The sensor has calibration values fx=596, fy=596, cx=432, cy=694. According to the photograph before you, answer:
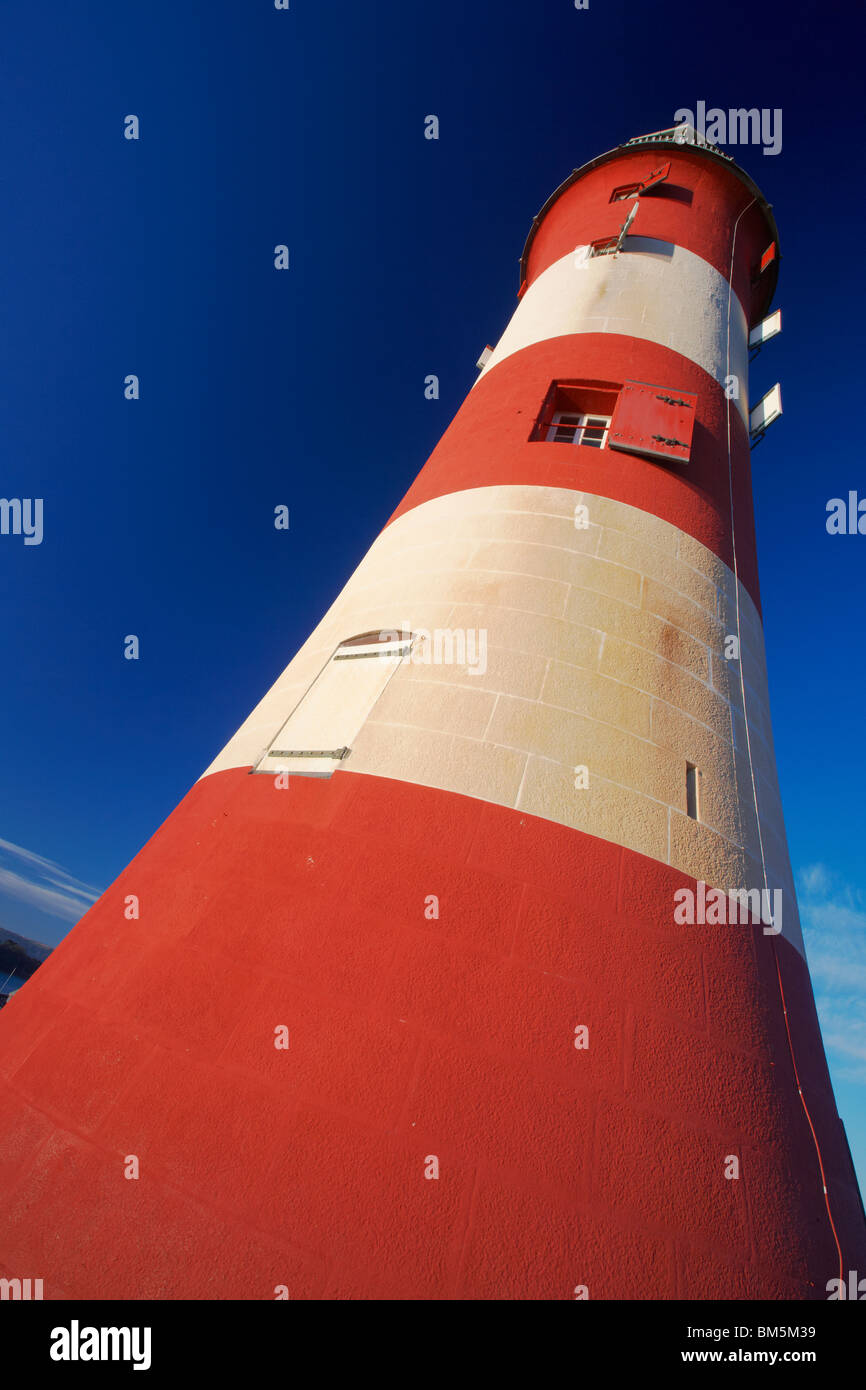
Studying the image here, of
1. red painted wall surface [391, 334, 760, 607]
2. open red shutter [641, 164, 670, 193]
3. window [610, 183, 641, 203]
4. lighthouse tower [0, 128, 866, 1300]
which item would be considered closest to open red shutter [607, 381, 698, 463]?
red painted wall surface [391, 334, 760, 607]

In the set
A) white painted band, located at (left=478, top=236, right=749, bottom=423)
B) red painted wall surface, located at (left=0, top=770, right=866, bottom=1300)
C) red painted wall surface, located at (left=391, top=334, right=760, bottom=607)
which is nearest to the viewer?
red painted wall surface, located at (left=0, top=770, right=866, bottom=1300)

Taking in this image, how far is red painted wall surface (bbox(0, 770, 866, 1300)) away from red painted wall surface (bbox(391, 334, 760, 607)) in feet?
10.2

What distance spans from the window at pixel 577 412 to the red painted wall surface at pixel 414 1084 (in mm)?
4253

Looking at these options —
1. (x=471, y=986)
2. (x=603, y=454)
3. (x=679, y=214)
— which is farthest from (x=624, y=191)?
(x=471, y=986)

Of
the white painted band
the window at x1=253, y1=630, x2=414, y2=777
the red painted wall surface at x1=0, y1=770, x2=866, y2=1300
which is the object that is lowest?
the red painted wall surface at x1=0, y1=770, x2=866, y2=1300

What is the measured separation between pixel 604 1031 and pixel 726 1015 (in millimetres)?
668

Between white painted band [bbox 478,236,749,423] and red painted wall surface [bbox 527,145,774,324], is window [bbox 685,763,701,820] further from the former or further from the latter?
red painted wall surface [bbox 527,145,774,324]

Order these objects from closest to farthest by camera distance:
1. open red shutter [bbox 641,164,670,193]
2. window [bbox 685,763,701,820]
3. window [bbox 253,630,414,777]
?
window [bbox 685,763,701,820]
window [bbox 253,630,414,777]
open red shutter [bbox 641,164,670,193]

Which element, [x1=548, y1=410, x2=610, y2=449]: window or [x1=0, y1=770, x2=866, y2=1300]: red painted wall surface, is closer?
[x1=0, y1=770, x2=866, y2=1300]: red painted wall surface

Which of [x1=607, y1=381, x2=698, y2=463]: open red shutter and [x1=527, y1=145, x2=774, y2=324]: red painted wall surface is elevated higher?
[x1=527, y1=145, x2=774, y2=324]: red painted wall surface

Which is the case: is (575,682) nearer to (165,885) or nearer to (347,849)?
(347,849)

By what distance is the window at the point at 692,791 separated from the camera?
344cm

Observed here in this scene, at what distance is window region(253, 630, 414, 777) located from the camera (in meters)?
3.57

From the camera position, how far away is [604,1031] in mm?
2568
